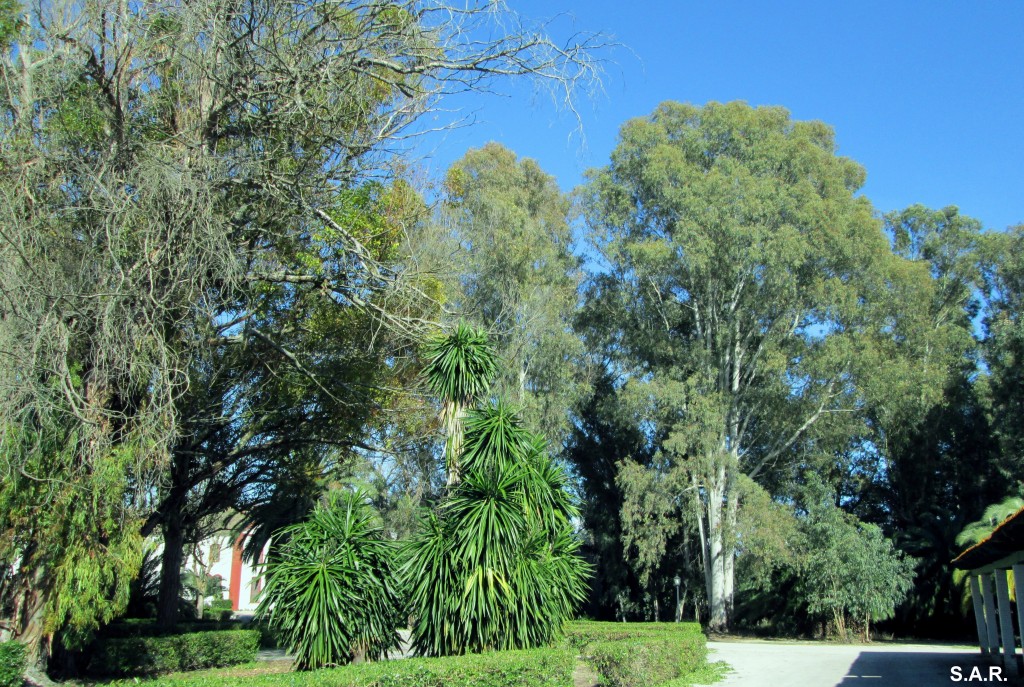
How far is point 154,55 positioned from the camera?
13078 mm

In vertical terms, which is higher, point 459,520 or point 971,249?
point 971,249

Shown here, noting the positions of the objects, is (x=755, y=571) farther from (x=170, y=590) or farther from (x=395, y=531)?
(x=170, y=590)

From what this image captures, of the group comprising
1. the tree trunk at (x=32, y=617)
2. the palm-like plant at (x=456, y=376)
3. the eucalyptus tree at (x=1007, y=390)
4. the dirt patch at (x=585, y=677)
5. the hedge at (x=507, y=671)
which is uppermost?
the eucalyptus tree at (x=1007, y=390)

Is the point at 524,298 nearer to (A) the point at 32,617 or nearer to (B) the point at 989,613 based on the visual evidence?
(B) the point at 989,613

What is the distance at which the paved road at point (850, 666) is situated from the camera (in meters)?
15.0

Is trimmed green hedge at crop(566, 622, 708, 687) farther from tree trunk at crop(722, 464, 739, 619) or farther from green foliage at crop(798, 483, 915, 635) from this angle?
green foliage at crop(798, 483, 915, 635)

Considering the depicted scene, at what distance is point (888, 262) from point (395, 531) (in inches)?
812

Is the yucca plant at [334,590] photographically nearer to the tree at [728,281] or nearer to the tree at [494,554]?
the tree at [494,554]

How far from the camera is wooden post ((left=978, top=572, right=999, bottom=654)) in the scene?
680 inches

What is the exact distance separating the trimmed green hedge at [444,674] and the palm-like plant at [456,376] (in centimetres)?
372

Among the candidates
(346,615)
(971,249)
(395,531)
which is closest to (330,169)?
(346,615)

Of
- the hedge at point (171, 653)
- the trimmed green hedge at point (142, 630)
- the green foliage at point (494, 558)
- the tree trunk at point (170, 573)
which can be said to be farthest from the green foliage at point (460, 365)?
the tree trunk at point (170, 573)

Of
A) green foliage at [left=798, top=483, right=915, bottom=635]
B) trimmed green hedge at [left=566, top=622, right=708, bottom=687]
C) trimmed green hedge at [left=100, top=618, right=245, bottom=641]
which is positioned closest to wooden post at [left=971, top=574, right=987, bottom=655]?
trimmed green hedge at [left=566, top=622, right=708, bottom=687]

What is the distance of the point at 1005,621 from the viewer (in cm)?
1498
